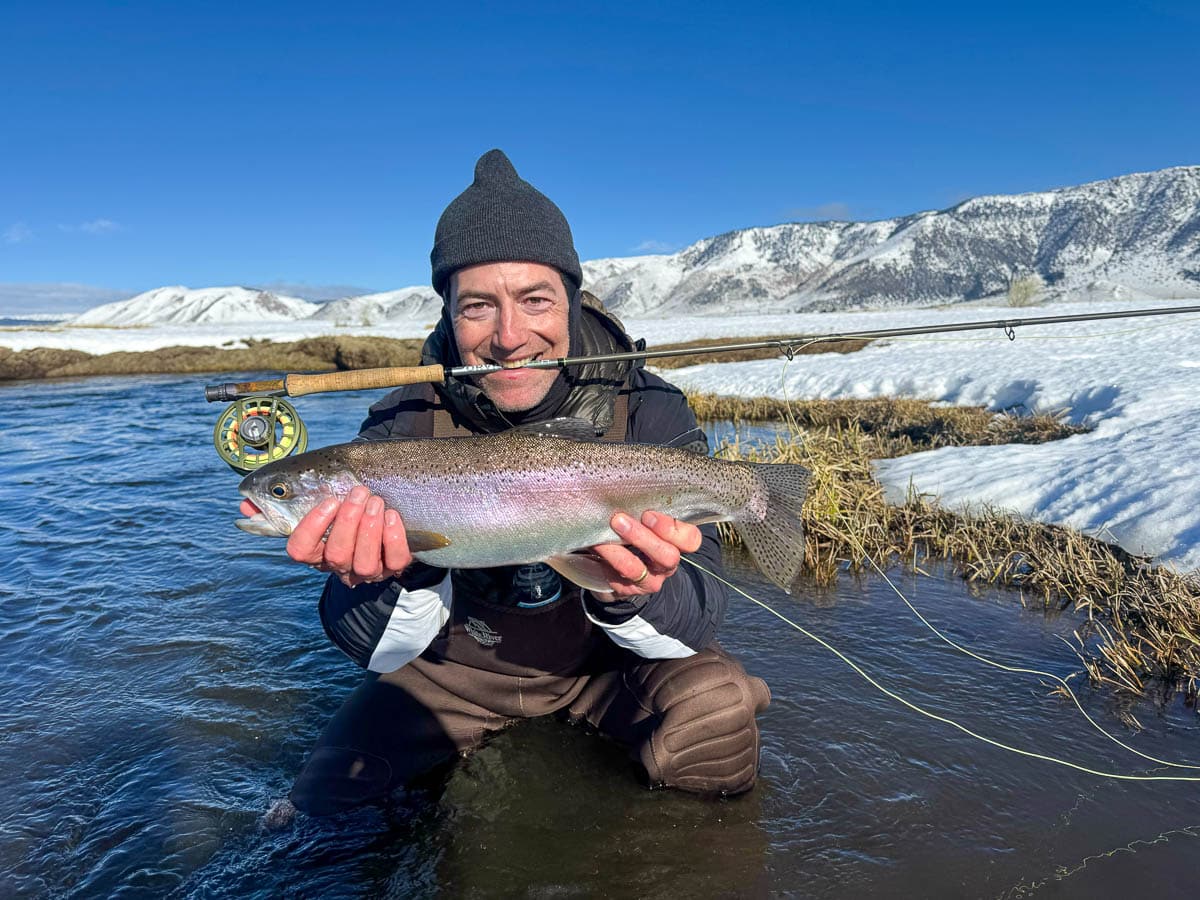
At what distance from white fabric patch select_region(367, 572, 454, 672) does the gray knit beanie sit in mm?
1536

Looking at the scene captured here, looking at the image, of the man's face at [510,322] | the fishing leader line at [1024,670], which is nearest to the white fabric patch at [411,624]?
the man's face at [510,322]

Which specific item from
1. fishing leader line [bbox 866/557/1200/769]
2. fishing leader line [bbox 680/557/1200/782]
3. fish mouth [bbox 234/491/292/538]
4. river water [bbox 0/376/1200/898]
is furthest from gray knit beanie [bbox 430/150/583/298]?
fishing leader line [bbox 866/557/1200/769]

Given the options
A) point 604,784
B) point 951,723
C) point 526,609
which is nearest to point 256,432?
point 526,609

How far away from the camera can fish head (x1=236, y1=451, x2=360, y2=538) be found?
2865mm

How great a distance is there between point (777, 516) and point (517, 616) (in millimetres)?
1357

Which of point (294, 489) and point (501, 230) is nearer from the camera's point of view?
point (294, 489)

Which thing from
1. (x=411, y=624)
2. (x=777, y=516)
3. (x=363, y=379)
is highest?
(x=363, y=379)

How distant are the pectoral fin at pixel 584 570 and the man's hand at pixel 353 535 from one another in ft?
2.03

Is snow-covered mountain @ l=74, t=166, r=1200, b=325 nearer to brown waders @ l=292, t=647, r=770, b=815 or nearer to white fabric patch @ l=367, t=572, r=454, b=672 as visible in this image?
brown waders @ l=292, t=647, r=770, b=815

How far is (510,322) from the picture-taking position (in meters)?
3.37

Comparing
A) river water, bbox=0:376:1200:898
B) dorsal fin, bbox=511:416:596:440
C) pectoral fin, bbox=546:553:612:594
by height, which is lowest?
river water, bbox=0:376:1200:898

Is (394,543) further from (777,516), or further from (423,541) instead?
(777,516)

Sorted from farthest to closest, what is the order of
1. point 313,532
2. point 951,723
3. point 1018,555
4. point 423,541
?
point 1018,555 → point 951,723 → point 423,541 → point 313,532

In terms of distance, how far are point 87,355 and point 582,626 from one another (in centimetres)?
3943
